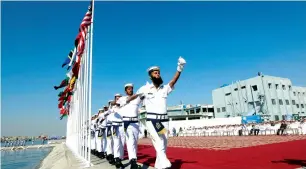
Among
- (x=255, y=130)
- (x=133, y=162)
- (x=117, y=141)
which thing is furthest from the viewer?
(x=255, y=130)

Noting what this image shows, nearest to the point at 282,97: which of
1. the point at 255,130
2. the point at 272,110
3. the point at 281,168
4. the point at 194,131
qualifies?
the point at 272,110

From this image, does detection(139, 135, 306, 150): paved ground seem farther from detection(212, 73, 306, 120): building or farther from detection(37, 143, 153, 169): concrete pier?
detection(212, 73, 306, 120): building

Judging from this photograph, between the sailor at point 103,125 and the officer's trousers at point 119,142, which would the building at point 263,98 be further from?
the officer's trousers at point 119,142

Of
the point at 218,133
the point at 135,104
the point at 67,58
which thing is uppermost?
the point at 67,58

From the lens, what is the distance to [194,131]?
132 feet

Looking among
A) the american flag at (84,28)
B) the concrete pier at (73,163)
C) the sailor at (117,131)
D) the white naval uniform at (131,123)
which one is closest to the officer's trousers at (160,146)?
the white naval uniform at (131,123)

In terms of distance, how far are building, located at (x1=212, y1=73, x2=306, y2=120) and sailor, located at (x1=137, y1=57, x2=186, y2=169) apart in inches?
2210

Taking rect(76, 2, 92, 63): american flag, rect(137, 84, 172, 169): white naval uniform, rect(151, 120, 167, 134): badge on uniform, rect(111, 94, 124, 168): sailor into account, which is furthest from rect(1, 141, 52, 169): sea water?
rect(151, 120, 167, 134): badge on uniform

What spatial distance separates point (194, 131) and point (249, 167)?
35010 mm

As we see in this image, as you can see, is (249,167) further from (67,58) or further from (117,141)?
(67,58)

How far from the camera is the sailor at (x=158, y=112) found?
16.6 feet

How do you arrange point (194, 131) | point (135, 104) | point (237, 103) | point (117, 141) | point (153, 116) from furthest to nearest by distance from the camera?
point (237, 103), point (194, 131), point (117, 141), point (135, 104), point (153, 116)

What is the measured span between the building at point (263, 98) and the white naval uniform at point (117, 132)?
5391 centimetres

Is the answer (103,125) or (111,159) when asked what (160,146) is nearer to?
(111,159)
